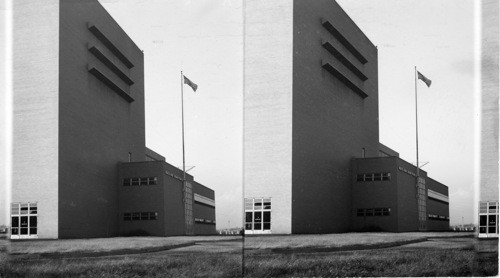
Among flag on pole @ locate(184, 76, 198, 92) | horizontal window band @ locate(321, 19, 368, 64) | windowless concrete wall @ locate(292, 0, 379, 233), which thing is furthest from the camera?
horizontal window band @ locate(321, 19, 368, 64)

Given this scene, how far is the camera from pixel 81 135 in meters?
15.8

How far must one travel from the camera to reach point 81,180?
51.2 feet

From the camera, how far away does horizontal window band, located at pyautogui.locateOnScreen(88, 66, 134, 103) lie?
16.0 meters

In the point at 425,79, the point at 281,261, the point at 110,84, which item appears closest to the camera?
the point at 281,261

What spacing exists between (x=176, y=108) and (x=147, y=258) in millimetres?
3170

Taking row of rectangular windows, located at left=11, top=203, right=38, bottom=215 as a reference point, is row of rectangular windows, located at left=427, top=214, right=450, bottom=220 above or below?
below

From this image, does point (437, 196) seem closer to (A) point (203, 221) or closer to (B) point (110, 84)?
(A) point (203, 221)

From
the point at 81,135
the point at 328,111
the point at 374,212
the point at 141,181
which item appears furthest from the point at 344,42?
the point at 81,135

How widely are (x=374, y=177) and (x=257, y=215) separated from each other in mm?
2640

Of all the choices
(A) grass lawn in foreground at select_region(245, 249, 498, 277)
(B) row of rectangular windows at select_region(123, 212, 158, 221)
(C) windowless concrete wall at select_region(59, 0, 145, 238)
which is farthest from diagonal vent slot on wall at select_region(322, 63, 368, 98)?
(B) row of rectangular windows at select_region(123, 212, 158, 221)

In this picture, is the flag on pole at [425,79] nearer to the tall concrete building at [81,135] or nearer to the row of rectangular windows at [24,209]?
the tall concrete building at [81,135]

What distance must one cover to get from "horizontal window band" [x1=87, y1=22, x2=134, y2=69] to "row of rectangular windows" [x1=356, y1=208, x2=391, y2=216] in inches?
224

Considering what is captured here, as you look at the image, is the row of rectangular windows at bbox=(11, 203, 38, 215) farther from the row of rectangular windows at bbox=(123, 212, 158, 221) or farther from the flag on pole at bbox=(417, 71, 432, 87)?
the flag on pole at bbox=(417, 71, 432, 87)

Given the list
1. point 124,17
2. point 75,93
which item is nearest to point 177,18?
point 124,17
